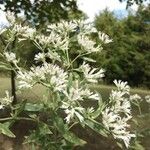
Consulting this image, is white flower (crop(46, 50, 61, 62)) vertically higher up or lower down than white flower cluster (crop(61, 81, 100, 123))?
higher up

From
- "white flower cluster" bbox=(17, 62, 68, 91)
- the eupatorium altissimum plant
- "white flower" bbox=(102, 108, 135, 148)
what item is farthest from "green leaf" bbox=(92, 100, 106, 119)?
"white flower cluster" bbox=(17, 62, 68, 91)

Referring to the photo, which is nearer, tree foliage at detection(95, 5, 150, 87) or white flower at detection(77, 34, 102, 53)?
white flower at detection(77, 34, 102, 53)

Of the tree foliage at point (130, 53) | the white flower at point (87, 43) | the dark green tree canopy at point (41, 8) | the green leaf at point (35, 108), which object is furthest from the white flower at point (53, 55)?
the tree foliage at point (130, 53)

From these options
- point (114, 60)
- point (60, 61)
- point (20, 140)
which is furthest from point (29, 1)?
point (114, 60)

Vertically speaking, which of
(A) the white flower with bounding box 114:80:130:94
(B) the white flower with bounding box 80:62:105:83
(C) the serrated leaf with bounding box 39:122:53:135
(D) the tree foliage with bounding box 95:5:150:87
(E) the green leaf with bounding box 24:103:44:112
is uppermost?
(B) the white flower with bounding box 80:62:105:83

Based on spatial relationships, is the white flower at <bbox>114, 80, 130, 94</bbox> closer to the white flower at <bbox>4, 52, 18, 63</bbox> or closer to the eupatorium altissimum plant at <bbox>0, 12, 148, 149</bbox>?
the eupatorium altissimum plant at <bbox>0, 12, 148, 149</bbox>

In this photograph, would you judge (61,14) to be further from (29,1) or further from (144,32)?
(144,32)
